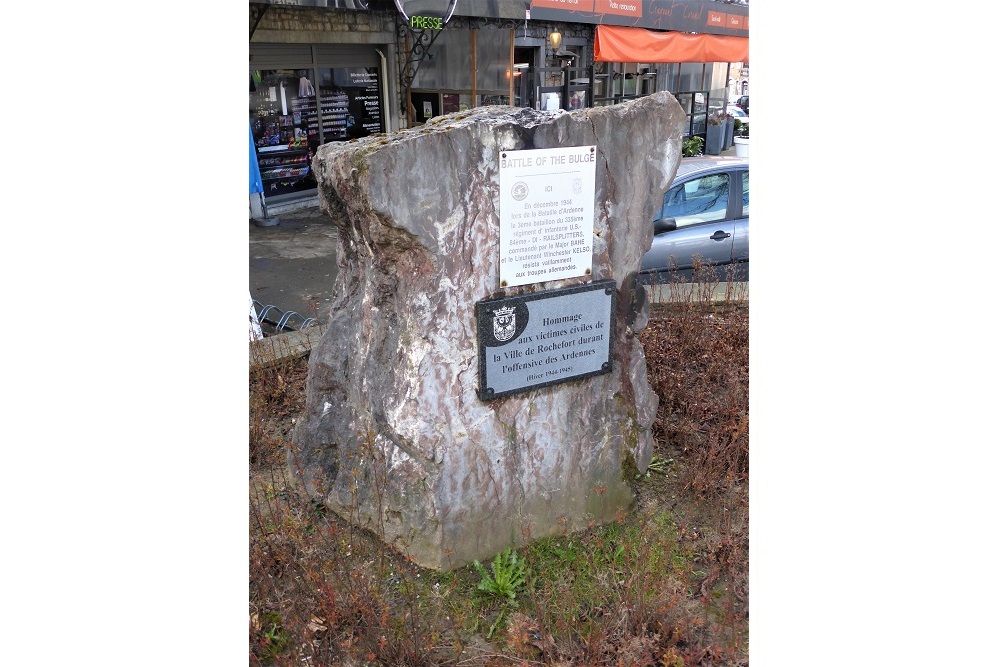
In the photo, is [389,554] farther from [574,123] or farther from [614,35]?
[614,35]

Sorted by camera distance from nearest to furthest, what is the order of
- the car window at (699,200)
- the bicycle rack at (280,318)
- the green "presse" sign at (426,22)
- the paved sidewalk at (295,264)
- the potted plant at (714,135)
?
the bicycle rack at (280,318)
the car window at (699,200)
the paved sidewalk at (295,264)
the green "presse" sign at (426,22)
the potted plant at (714,135)

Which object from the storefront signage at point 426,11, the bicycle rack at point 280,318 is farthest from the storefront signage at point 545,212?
the storefront signage at point 426,11

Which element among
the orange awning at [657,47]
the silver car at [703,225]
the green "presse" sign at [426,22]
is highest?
the orange awning at [657,47]

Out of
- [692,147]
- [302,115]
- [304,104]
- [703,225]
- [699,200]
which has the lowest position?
[703,225]

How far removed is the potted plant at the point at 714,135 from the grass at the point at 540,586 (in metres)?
13.5

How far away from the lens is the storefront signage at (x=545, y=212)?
3.12 metres

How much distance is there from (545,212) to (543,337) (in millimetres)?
509

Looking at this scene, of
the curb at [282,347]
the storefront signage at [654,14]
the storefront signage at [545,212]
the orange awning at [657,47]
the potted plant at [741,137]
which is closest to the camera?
the storefront signage at [545,212]

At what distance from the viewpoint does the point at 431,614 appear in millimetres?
3014

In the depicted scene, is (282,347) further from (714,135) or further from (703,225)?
(714,135)

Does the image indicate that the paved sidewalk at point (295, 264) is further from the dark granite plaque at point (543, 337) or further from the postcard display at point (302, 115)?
the dark granite plaque at point (543, 337)

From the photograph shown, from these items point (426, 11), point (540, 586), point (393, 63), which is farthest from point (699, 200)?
point (393, 63)

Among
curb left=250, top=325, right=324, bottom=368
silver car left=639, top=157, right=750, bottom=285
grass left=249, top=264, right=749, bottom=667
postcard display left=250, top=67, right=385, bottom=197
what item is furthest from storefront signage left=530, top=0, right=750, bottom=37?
grass left=249, top=264, right=749, bottom=667

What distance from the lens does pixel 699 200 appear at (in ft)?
21.5
